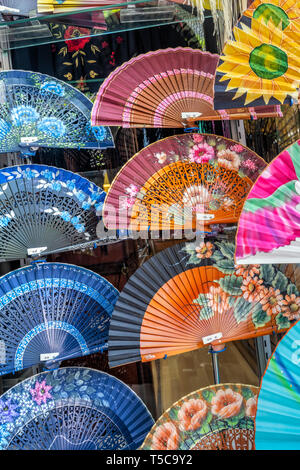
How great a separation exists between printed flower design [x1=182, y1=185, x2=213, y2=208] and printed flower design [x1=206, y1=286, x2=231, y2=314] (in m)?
0.30

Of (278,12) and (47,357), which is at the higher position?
(278,12)

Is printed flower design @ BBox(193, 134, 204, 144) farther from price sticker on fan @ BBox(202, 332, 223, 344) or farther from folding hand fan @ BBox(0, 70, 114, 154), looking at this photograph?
price sticker on fan @ BBox(202, 332, 223, 344)

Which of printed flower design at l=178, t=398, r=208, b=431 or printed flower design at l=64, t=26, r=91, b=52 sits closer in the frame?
printed flower design at l=178, t=398, r=208, b=431

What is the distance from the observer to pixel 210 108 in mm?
1634

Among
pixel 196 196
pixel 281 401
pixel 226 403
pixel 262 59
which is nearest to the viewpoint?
pixel 281 401

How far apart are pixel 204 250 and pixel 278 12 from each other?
71cm

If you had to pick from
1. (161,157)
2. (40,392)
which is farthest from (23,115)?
(40,392)

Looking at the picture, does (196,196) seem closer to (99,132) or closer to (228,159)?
(228,159)

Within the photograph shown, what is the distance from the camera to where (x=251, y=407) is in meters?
1.42

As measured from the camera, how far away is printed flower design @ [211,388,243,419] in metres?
1.41

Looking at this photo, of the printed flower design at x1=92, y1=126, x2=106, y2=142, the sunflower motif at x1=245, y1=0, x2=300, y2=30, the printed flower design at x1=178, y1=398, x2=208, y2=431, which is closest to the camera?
the sunflower motif at x1=245, y1=0, x2=300, y2=30

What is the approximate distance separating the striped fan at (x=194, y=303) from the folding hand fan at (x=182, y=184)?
128mm

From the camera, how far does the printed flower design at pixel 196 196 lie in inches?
63.6

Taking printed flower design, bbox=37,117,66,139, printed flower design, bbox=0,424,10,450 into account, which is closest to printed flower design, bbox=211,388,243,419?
printed flower design, bbox=0,424,10,450
